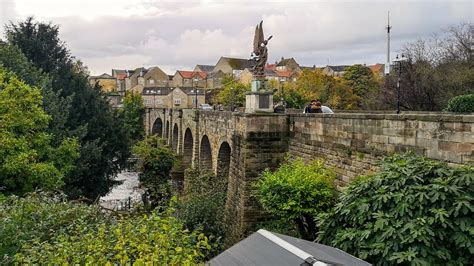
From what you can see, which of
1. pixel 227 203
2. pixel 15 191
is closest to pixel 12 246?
pixel 15 191

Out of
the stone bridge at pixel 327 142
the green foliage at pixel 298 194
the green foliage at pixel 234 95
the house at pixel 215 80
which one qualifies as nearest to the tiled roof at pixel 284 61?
the house at pixel 215 80

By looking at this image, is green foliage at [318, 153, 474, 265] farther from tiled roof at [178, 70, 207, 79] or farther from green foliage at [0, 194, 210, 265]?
tiled roof at [178, 70, 207, 79]

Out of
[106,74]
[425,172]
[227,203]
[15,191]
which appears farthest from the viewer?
[106,74]

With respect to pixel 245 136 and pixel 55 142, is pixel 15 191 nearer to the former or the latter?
pixel 55 142

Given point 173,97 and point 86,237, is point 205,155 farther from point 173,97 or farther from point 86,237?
point 173,97

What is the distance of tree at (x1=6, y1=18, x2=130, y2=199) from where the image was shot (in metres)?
21.3

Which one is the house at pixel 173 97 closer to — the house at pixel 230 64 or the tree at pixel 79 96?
the house at pixel 230 64

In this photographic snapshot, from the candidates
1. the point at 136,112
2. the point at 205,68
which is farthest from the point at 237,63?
the point at 136,112

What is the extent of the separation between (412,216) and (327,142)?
5461 mm

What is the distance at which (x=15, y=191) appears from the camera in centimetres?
1331

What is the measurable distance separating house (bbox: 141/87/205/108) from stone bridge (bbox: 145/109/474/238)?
5211 cm

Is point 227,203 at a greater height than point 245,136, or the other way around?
point 245,136

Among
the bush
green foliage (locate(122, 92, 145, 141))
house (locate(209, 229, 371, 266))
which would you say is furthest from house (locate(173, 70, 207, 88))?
house (locate(209, 229, 371, 266))

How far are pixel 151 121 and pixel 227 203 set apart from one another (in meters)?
38.8
